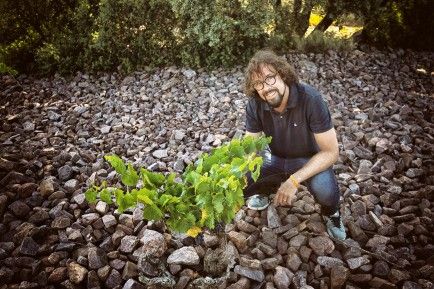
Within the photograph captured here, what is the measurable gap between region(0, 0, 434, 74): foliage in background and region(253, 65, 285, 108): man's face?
108 inches

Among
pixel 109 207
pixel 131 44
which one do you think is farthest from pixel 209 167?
pixel 131 44

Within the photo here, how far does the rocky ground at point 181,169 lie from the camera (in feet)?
8.36

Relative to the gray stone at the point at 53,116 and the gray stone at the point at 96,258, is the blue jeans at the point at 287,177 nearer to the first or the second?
the gray stone at the point at 96,258

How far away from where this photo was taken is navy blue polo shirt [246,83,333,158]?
8.89 feet

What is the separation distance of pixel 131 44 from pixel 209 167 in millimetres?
4335

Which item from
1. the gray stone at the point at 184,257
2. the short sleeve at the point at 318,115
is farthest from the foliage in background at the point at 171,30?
the gray stone at the point at 184,257

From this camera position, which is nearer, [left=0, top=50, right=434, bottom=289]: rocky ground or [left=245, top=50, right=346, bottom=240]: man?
[left=0, top=50, right=434, bottom=289]: rocky ground

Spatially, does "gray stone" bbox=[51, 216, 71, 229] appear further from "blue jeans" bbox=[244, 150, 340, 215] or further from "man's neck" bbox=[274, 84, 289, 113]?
"man's neck" bbox=[274, 84, 289, 113]

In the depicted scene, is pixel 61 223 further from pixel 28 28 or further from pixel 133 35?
pixel 28 28

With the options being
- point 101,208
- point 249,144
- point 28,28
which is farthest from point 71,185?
point 28,28

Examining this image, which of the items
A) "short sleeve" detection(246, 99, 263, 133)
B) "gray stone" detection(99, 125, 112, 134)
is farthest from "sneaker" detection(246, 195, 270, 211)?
"gray stone" detection(99, 125, 112, 134)

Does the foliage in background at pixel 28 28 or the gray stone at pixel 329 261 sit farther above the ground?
the foliage in background at pixel 28 28

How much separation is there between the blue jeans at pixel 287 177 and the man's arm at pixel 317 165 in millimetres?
159

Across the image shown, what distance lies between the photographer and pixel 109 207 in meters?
3.17
